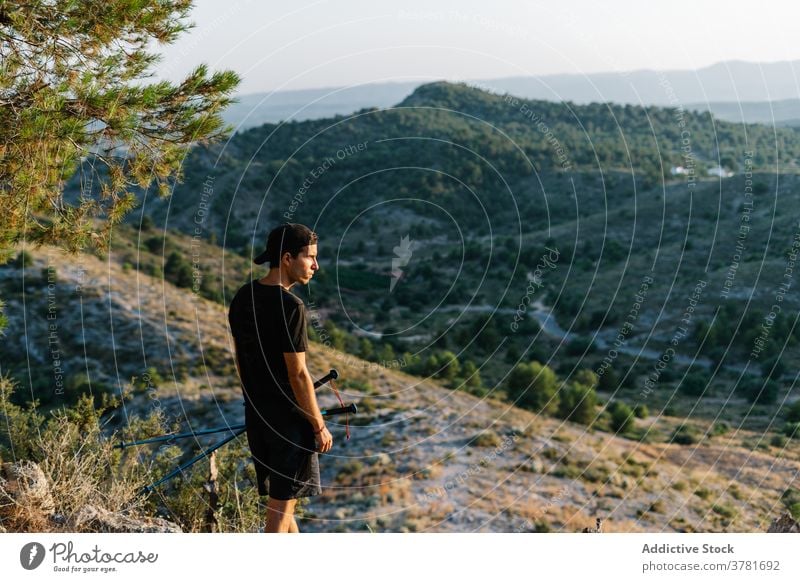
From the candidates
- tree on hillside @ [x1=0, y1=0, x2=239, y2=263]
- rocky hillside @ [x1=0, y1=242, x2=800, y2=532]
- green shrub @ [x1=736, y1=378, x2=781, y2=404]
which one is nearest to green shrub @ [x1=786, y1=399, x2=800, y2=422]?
green shrub @ [x1=736, y1=378, x2=781, y2=404]

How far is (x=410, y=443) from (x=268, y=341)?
13.6 meters

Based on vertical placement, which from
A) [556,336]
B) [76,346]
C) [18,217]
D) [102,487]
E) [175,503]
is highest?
[18,217]

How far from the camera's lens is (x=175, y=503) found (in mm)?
7980

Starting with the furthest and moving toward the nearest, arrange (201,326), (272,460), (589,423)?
(589,423), (201,326), (272,460)

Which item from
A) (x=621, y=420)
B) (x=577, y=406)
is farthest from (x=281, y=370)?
(x=621, y=420)

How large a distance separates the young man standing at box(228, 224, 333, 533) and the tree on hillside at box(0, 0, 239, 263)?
3.25 m

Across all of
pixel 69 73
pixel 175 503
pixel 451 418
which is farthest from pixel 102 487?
pixel 451 418

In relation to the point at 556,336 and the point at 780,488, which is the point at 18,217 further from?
the point at 556,336

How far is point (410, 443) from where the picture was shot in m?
18.2

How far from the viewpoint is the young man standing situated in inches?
193

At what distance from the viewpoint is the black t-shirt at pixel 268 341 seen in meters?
4.87

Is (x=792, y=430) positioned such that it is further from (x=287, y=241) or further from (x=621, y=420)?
(x=287, y=241)

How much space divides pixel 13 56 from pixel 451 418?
1535 cm

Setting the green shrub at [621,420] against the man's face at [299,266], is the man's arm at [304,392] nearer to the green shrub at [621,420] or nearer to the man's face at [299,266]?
the man's face at [299,266]
